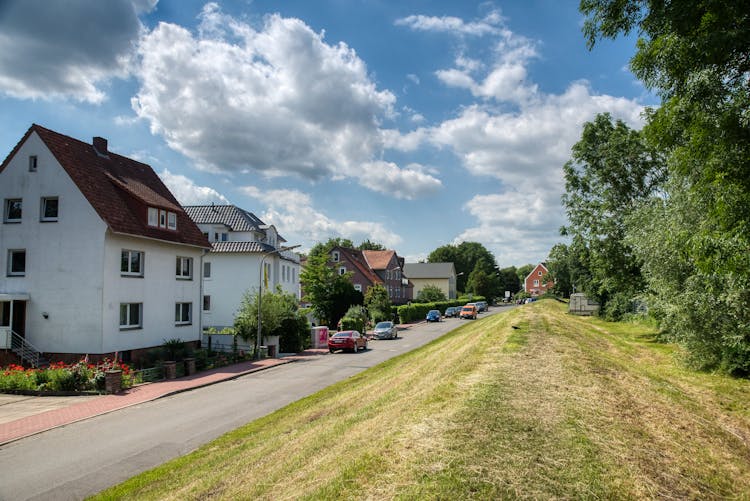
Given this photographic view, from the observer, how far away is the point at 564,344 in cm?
1575

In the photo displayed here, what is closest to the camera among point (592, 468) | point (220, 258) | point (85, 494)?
point (592, 468)

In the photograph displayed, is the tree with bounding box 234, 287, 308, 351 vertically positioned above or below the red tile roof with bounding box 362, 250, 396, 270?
below

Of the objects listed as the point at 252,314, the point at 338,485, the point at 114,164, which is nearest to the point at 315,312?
the point at 252,314

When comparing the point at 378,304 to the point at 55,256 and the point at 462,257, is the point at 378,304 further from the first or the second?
the point at 462,257

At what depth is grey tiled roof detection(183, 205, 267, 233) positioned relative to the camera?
43.0m

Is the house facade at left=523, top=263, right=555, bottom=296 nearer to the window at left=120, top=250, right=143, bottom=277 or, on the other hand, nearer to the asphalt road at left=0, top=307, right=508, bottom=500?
the window at left=120, top=250, right=143, bottom=277

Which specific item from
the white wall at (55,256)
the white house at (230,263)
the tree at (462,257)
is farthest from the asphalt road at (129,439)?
the tree at (462,257)

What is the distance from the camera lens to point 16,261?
2347 cm

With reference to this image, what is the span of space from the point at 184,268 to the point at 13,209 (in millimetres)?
8653

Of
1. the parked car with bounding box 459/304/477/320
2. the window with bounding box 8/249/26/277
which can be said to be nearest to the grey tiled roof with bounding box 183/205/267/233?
the window with bounding box 8/249/26/277

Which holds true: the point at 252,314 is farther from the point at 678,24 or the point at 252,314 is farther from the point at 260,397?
the point at 678,24

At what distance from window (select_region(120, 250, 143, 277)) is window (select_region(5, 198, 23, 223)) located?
16.9 ft

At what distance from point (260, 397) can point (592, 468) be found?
1307cm

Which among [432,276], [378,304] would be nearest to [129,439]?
[378,304]
